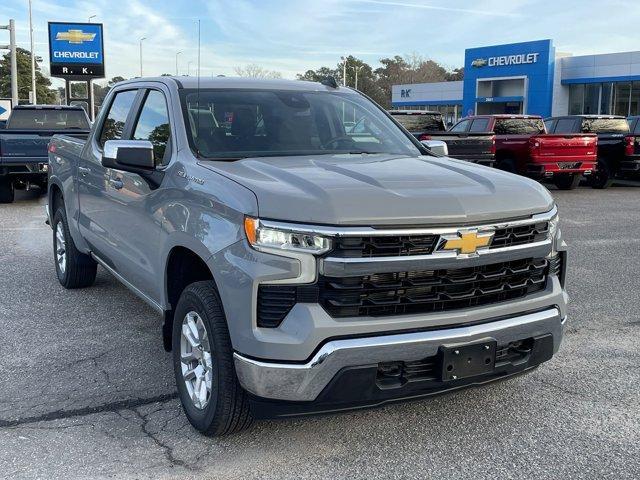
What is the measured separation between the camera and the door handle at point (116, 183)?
4734 mm

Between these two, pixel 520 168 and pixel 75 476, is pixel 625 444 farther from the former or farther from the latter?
pixel 520 168

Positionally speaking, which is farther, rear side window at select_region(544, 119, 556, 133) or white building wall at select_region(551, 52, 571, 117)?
white building wall at select_region(551, 52, 571, 117)

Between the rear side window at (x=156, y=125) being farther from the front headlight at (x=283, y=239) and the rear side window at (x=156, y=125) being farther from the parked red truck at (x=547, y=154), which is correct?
the parked red truck at (x=547, y=154)

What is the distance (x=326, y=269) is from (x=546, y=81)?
45.8 m

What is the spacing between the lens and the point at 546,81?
45094mm

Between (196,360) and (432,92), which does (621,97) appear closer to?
(432,92)

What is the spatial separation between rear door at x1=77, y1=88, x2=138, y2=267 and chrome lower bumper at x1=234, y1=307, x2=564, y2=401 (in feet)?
7.47

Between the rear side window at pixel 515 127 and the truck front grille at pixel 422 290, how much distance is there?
1446 centimetres

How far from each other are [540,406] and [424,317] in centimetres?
133

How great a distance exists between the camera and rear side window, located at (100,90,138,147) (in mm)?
5266

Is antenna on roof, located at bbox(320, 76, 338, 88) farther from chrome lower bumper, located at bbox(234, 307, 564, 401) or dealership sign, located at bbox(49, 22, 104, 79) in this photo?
dealership sign, located at bbox(49, 22, 104, 79)

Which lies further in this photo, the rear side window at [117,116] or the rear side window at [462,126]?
the rear side window at [462,126]

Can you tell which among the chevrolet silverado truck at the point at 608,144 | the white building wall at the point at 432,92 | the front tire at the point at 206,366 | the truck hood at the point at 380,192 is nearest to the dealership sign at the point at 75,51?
the chevrolet silverado truck at the point at 608,144

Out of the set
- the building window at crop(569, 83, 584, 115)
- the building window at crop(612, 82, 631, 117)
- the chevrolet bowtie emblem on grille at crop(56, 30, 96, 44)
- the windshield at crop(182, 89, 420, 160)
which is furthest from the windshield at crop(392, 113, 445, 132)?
the building window at crop(569, 83, 584, 115)
